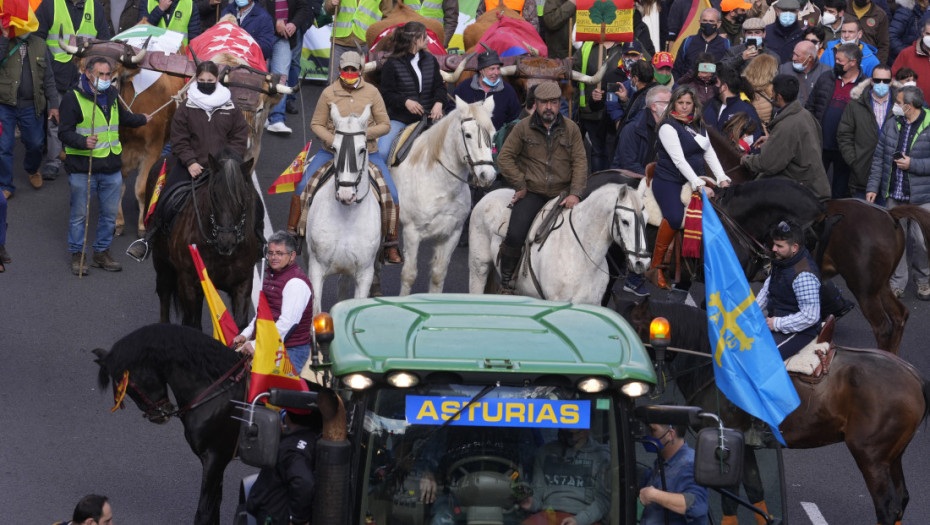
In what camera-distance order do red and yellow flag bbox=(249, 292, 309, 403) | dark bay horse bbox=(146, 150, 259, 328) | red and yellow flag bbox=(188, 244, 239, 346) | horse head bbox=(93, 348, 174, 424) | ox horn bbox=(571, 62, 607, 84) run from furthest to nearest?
ox horn bbox=(571, 62, 607, 84) → dark bay horse bbox=(146, 150, 259, 328) → red and yellow flag bbox=(188, 244, 239, 346) → horse head bbox=(93, 348, 174, 424) → red and yellow flag bbox=(249, 292, 309, 403)

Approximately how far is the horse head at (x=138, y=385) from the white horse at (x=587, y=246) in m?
4.57

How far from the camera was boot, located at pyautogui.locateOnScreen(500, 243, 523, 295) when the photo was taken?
45.1 feet

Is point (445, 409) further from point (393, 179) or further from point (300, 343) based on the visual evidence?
point (393, 179)

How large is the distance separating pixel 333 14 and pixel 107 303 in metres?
6.99

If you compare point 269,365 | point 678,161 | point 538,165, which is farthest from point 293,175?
point 269,365

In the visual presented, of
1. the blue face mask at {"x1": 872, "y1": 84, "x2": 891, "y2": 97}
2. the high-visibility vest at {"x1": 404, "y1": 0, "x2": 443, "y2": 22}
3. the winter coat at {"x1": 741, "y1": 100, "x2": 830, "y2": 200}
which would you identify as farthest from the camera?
the high-visibility vest at {"x1": 404, "y1": 0, "x2": 443, "y2": 22}

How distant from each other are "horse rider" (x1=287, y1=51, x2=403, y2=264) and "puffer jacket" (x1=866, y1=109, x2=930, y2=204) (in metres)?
6.15

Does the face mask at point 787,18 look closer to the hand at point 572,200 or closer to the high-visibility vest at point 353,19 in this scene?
the high-visibility vest at point 353,19

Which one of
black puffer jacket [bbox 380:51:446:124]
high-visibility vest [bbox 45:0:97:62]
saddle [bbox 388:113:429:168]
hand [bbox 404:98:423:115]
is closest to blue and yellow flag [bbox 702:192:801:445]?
saddle [bbox 388:113:429:168]

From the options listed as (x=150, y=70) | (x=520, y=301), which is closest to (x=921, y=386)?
(x=520, y=301)

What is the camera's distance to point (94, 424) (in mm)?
12562

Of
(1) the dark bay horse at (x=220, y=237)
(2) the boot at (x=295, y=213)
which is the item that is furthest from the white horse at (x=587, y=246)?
(1) the dark bay horse at (x=220, y=237)

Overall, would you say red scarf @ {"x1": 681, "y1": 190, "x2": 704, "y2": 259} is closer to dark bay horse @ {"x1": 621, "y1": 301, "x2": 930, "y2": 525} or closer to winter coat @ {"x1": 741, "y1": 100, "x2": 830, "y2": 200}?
winter coat @ {"x1": 741, "y1": 100, "x2": 830, "y2": 200}

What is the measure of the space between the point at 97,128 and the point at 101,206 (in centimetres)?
92
